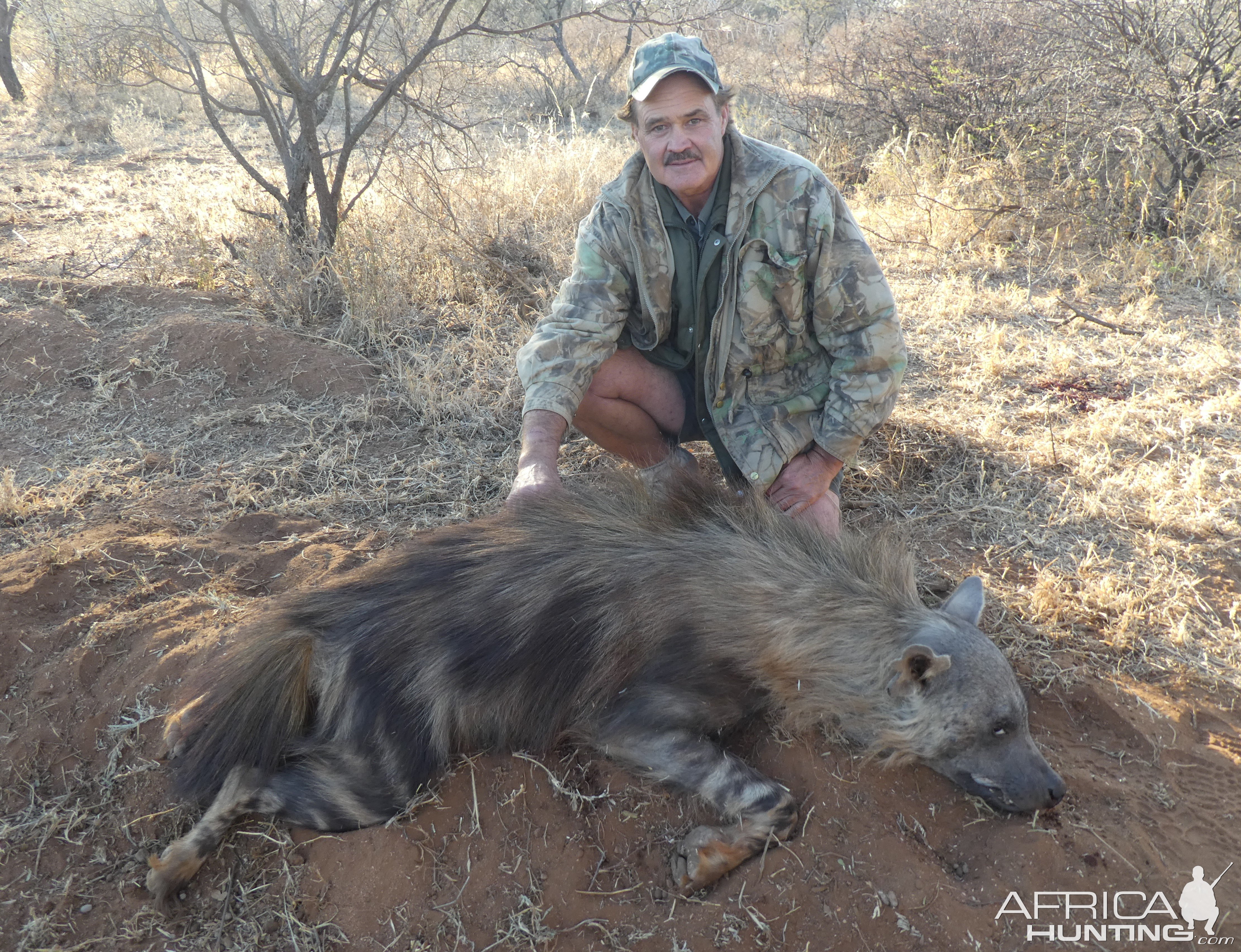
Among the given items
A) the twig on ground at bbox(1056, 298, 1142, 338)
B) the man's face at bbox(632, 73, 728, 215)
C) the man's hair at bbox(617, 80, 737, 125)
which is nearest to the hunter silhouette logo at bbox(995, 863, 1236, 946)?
the man's face at bbox(632, 73, 728, 215)

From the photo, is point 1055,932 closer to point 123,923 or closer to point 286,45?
point 123,923

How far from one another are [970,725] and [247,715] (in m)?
2.14

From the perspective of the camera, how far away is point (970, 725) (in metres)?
2.53

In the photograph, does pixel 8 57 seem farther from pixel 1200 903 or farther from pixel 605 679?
pixel 1200 903

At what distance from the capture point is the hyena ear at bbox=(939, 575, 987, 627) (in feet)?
9.06

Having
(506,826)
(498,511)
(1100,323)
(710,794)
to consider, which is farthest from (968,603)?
(1100,323)

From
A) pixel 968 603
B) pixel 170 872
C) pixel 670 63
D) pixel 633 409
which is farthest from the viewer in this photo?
pixel 633 409

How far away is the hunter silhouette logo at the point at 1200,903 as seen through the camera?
7.38 feet

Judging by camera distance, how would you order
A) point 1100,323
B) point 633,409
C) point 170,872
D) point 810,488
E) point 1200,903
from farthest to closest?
1. point 1100,323
2. point 633,409
3. point 810,488
4. point 170,872
5. point 1200,903

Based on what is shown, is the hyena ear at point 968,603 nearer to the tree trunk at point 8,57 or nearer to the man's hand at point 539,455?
the man's hand at point 539,455

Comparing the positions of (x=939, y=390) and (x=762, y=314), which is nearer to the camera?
(x=762, y=314)

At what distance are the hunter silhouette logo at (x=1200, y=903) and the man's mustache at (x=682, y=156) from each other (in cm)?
283

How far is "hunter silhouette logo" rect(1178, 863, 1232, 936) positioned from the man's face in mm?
2773

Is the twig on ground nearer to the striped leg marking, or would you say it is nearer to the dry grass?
the dry grass
